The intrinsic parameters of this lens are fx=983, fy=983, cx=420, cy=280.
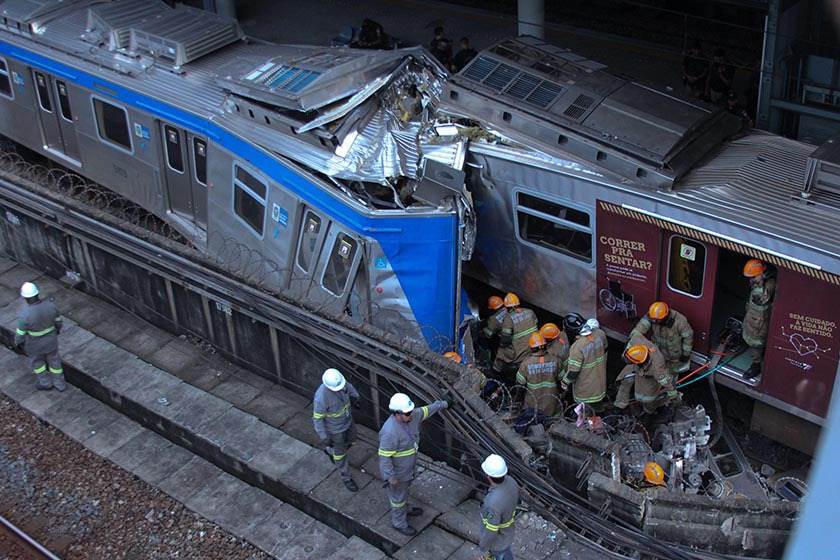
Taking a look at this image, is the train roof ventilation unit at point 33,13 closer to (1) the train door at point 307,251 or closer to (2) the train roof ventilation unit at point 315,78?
(2) the train roof ventilation unit at point 315,78

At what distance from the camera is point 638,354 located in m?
9.28

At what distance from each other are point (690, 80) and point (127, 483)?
10367 millimetres

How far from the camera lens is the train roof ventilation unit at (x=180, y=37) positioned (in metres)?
13.1

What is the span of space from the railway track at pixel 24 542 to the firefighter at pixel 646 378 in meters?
5.66

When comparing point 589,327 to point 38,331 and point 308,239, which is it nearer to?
point 308,239

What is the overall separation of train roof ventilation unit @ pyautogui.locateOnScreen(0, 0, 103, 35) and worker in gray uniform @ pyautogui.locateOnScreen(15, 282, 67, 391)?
5.65m

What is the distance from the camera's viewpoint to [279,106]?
36.0 feet

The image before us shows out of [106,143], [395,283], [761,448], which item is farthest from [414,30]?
[761,448]

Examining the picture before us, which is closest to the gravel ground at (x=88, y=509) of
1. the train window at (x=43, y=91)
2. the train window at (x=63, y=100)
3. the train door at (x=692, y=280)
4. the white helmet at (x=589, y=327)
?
the white helmet at (x=589, y=327)

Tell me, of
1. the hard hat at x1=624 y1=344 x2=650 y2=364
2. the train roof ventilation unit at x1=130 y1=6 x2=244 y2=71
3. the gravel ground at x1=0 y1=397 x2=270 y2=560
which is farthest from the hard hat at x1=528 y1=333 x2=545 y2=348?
the train roof ventilation unit at x1=130 y1=6 x2=244 y2=71

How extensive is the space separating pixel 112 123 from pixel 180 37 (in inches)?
60.3

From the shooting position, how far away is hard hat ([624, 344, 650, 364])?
30.4ft

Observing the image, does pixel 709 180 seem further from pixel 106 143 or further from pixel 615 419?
pixel 106 143

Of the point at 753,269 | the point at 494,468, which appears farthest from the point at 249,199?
the point at 753,269
